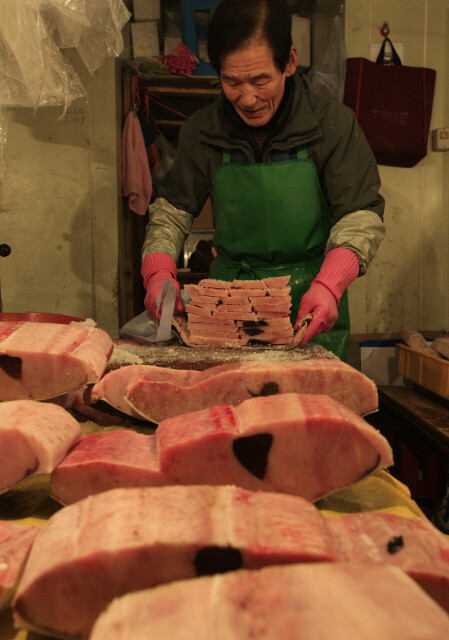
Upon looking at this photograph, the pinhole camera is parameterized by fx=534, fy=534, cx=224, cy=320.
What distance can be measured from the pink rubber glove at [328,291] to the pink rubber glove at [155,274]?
2.40 feet

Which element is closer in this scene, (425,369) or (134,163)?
(425,369)

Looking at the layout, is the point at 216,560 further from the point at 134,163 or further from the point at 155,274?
the point at 134,163

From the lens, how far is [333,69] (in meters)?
5.39

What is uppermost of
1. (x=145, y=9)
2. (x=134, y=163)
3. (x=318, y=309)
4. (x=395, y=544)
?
(x=145, y=9)

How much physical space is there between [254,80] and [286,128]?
400 mm

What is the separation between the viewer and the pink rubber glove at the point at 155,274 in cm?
306

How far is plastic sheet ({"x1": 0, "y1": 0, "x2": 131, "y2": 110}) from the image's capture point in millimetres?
2098

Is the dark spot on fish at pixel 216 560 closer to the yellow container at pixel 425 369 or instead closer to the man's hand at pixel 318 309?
the man's hand at pixel 318 309

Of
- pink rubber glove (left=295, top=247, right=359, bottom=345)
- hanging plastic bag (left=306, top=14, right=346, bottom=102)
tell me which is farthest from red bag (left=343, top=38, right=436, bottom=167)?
pink rubber glove (left=295, top=247, right=359, bottom=345)

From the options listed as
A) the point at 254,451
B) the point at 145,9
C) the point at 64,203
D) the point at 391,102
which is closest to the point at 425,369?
the point at 254,451

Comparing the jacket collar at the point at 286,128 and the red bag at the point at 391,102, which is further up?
the red bag at the point at 391,102

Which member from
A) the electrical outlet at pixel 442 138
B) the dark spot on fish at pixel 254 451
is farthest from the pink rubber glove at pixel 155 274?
the electrical outlet at pixel 442 138

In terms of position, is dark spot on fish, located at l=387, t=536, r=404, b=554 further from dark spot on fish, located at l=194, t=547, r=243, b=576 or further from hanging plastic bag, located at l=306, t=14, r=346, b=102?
hanging plastic bag, located at l=306, t=14, r=346, b=102

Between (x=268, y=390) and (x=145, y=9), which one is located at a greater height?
(x=145, y=9)
